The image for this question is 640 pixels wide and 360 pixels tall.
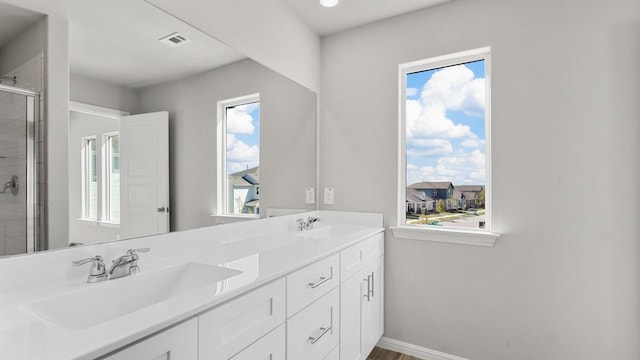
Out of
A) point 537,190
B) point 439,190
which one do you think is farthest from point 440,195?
point 537,190

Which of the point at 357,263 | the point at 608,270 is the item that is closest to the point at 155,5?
the point at 357,263

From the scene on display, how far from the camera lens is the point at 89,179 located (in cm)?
106

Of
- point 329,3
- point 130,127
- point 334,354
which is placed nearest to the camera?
point 130,127

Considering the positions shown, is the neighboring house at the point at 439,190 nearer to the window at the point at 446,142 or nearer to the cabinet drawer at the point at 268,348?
the window at the point at 446,142

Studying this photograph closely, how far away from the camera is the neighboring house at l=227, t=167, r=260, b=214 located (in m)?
1.63

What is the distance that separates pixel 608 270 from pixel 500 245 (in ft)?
1.56

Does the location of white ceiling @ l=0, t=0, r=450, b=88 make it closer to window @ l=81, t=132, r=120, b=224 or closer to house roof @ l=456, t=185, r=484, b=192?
window @ l=81, t=132, r=120, b=224

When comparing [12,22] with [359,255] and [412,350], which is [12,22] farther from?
[412,350]

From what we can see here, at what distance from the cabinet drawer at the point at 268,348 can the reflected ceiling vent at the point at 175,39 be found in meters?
1.22

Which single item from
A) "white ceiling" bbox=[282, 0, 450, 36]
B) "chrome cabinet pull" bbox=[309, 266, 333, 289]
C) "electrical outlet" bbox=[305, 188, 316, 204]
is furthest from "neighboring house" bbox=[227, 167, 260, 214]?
"white ceiling" bbox=[282, 0, 450, 36]

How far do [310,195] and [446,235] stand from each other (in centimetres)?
97

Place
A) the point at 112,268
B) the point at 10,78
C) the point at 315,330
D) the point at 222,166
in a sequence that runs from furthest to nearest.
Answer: the point at 222,166, the point at 315,330, the point at 112,268, the point at 10,78

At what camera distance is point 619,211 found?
150cm

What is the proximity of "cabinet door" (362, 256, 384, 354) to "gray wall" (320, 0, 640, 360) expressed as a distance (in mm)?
88
